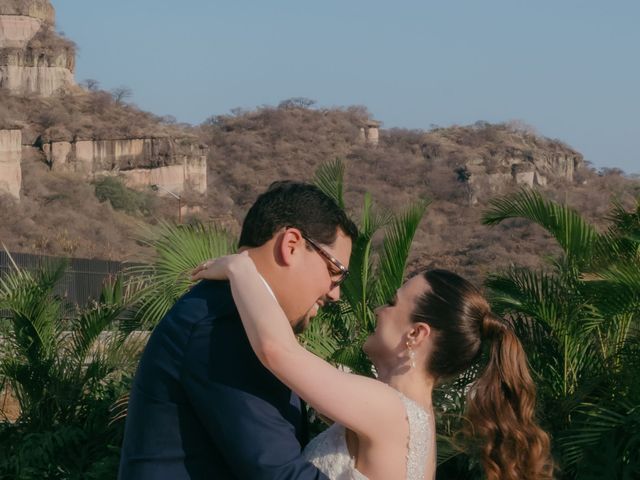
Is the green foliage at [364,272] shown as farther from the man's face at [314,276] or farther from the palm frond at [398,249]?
the man's face at [314,276]

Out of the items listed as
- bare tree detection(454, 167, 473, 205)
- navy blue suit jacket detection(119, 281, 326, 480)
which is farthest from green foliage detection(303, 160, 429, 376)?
bare tree detection(454, 167, 473, 205)

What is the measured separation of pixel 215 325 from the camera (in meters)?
2.26

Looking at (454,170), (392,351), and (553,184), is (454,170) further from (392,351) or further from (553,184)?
(392,351)

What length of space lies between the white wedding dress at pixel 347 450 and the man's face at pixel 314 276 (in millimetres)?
272

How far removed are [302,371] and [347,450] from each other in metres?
0.28

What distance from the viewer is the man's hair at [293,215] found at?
7.96ft

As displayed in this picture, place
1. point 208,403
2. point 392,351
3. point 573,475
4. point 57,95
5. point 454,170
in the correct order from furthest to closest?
point 57,95 < point 454,170 < point 573,475 < point 392,351 < point 208,403

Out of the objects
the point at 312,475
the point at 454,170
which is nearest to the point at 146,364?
the point at 312,475

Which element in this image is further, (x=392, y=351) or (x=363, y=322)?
(x=363, y=322)

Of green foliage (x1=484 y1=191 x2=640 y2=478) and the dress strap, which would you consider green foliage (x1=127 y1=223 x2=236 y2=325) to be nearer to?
green foliage (x1=484 y1=191 x2=640 y2=478)

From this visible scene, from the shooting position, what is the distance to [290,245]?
7.88 feet

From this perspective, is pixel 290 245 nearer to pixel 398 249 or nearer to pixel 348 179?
pixel 398 249

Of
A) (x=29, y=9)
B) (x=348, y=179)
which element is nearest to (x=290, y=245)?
(x=348, y=179)

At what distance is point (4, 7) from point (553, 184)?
113 feet
